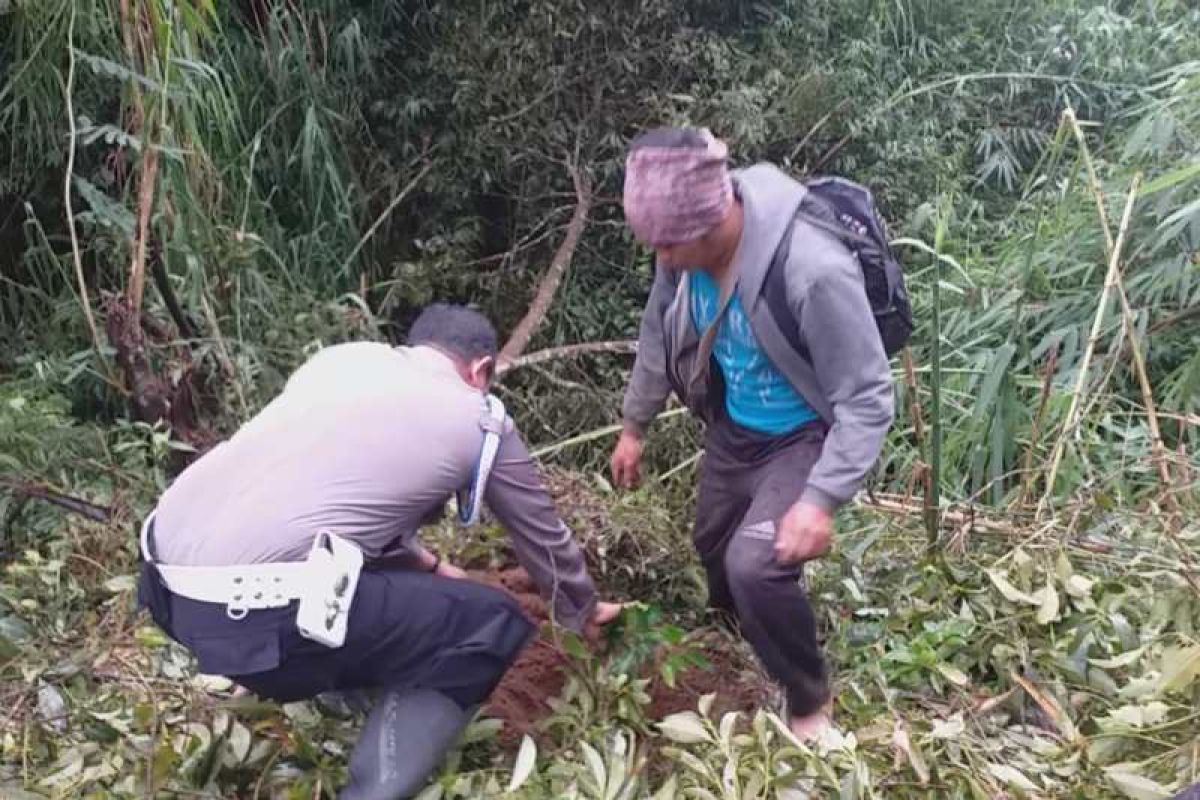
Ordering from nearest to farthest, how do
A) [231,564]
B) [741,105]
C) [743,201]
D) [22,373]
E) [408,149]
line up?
[231,564] < [743,201] < [22,373] < [741,105] < [408,149]

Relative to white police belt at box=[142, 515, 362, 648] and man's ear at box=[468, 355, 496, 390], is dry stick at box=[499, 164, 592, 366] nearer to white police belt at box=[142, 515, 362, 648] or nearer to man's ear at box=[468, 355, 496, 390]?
man's ear at box=[468, 355, 496, 390]

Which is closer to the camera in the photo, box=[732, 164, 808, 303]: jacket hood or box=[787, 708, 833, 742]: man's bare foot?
box=[732, 164, 808, 303]: jacket hood

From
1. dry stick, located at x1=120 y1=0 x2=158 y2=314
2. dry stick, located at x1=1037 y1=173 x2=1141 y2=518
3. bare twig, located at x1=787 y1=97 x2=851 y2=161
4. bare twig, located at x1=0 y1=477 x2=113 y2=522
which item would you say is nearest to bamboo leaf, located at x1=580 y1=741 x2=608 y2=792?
dry stick, located at x1=1037 y1=173 x2=1141 y2=518

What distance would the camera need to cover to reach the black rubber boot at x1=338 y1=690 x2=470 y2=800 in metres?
2.20

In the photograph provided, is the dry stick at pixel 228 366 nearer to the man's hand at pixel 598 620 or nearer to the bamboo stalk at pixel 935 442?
the man's hand at pixel 598 620

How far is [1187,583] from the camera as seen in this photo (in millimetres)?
2641

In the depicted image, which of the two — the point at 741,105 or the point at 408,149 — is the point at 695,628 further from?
the point at 408,149

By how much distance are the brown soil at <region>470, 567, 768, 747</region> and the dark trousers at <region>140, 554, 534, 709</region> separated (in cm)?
31

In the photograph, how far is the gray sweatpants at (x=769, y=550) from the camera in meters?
2.31

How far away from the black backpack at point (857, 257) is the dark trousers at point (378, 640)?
0.77 metres

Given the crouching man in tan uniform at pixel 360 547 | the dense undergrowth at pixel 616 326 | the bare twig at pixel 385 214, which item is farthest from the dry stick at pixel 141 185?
the bare twig at pixel 385 214

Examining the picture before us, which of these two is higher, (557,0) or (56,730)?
(557,0)

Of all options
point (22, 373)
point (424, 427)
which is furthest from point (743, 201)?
point (22, 373)

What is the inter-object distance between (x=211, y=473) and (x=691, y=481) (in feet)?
5.88
